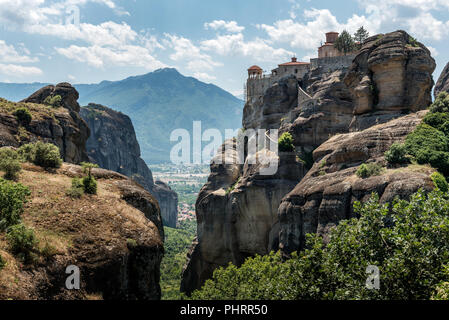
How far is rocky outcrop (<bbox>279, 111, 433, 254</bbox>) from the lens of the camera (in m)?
28.9

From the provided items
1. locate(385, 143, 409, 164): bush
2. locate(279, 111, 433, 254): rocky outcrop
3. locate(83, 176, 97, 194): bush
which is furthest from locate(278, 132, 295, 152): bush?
locate(83, 176, 97, 194): bush

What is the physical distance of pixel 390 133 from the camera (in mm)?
36406

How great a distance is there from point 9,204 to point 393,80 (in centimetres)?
4029

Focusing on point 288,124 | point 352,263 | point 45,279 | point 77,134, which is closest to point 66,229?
point 45,279

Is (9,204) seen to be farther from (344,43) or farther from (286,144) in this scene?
(344,43)

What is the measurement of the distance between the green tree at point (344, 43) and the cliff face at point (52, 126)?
4764 centimetres

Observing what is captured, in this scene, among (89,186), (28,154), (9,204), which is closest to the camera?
(9,204)

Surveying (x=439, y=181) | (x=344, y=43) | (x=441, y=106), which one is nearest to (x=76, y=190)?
(x=439, y=181)

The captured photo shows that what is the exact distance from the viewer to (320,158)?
42.8 m

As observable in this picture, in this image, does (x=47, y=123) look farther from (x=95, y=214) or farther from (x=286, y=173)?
(x=286, y=173)

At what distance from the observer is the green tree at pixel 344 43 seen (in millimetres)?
73188

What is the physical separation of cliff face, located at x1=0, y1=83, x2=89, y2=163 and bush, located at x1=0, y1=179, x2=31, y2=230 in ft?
61.3

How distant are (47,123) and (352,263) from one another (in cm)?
3831

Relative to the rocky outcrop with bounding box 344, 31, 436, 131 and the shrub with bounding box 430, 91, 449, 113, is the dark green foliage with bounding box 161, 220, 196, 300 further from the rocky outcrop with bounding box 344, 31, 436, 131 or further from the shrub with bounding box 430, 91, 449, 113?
the shrub with bounding box 430, 91, 449, 113
